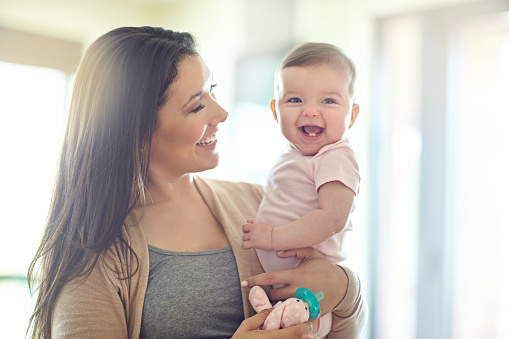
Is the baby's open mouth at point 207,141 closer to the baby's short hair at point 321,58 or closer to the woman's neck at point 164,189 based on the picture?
the woman's neck at point 164,189

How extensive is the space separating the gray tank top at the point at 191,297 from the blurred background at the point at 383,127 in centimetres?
115

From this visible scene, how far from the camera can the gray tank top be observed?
51.1 inches

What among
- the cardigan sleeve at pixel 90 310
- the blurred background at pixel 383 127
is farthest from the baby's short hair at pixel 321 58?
the blurred background at pixel 383 127

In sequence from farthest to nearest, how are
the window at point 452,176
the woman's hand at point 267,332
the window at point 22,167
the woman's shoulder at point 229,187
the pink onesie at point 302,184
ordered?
1. the window at point 22,167
2. the window at point 452,176
3. the woman's shoulder at point 229,187
4. the pink onesie at point 302,184
5. the woman's hand at point 267,332

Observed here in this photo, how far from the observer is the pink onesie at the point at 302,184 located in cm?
127

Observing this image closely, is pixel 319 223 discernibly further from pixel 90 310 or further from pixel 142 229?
pixel 90 310

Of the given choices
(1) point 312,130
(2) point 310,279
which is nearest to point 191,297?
(2) point 310,279

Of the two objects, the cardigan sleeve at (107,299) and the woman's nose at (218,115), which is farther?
the woman's nose at (218,115)

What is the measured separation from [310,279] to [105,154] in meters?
0.63

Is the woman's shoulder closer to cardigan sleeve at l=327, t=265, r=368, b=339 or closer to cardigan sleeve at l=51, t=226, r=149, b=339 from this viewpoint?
cardigan sleeve at l=51, t=226, r=149, b=339

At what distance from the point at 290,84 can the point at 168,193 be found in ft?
1.56

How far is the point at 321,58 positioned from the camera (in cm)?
134

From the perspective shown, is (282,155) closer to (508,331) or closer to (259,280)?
(259,280)

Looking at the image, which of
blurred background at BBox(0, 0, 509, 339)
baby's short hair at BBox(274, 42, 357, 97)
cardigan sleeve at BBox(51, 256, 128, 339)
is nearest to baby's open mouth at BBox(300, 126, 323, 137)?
baby's short hair at BBox(274, 42, 357, 97)
